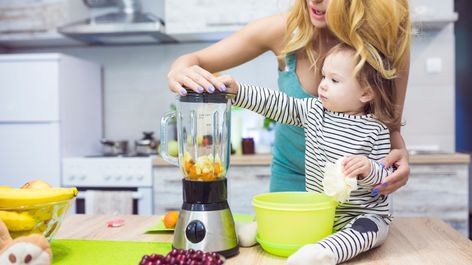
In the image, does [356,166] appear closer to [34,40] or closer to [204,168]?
[204,168]

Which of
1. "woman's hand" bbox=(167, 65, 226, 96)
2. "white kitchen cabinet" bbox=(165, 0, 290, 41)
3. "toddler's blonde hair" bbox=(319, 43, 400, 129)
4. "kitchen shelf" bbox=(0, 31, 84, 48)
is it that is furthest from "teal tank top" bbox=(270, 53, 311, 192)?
"kitchen shelf" bbox=(0, 31, 84, 48)

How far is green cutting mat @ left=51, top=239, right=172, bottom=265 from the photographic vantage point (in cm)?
83

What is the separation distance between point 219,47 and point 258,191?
1207 millimetres

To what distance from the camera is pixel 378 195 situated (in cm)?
89

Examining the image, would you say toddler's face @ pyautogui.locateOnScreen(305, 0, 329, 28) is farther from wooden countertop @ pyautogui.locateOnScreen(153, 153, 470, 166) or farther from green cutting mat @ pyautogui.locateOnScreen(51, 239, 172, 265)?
wooden countertop @ pyautogui.locateOnScreen(153, 153, 470, 166)

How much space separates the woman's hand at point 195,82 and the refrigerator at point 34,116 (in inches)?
69.3

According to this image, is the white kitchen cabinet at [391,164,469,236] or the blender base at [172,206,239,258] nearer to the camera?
the blender base at [172,206,239,258]

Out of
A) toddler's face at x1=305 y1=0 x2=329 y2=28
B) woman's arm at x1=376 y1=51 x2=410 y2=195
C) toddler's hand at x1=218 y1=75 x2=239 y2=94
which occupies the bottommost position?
woman's arm at x1=376 y1=51 x2=410 y2=195

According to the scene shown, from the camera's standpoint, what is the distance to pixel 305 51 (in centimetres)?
117

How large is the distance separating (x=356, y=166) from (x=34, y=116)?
2.08 meters

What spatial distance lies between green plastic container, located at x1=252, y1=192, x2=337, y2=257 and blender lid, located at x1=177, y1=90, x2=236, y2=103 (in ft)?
0.62

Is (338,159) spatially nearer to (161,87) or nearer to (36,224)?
(36,224)

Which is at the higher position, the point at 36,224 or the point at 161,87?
the point at 161,87

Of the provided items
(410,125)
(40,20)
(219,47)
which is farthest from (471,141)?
(40,20)
